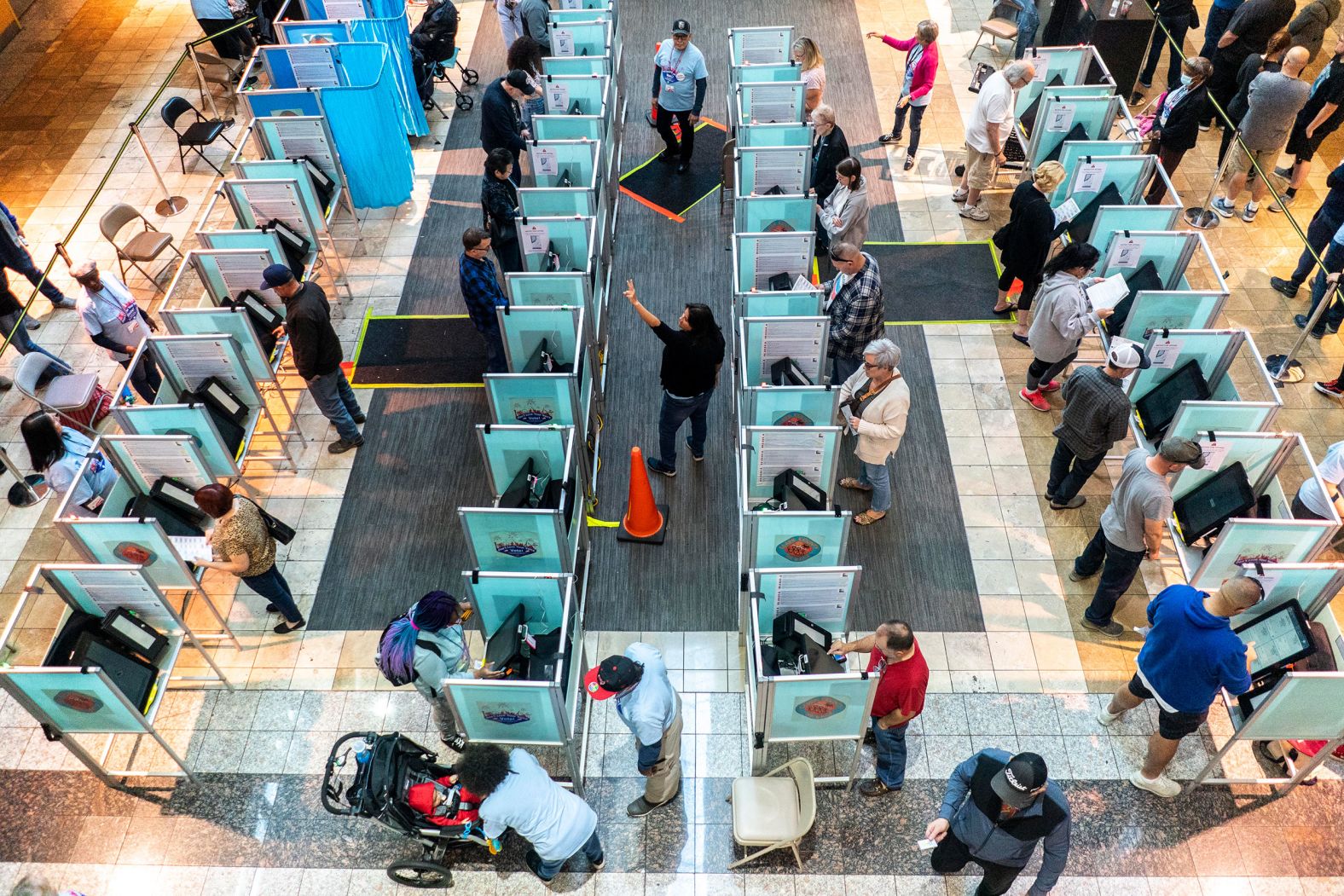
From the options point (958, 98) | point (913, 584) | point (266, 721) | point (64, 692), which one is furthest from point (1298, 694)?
point (958, 98)

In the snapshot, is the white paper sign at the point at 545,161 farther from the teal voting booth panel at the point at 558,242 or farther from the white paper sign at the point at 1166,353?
the white paper sign at the point at 1166,353

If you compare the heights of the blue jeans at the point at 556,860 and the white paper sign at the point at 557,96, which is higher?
the white paper sign at the point at 557,96

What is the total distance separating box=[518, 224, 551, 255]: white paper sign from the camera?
7.27m

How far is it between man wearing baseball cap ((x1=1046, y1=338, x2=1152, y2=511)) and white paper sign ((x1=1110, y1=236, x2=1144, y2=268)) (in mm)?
1130

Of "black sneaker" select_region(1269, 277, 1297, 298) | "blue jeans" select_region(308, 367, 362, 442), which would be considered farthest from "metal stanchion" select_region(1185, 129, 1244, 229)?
"blue jeans" select_region(308, 367, 362, 442)

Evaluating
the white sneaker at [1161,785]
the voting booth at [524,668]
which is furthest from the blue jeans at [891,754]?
the voting booth at [524,668]

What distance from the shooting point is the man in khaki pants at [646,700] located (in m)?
4.57

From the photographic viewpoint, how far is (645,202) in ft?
32.1

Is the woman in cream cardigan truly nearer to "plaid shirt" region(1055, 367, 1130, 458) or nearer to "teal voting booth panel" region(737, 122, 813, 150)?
"plaid shirt" region(1055, 367, 1130, 458)

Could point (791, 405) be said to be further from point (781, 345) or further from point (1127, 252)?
point (1127, 252)

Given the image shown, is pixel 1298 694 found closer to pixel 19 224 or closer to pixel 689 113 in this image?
pixel 689 113

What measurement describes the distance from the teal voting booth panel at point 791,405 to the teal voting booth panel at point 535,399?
1.15 meters

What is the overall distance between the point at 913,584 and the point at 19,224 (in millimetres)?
9533

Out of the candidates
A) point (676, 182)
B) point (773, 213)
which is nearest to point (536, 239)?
point (773, 213)
